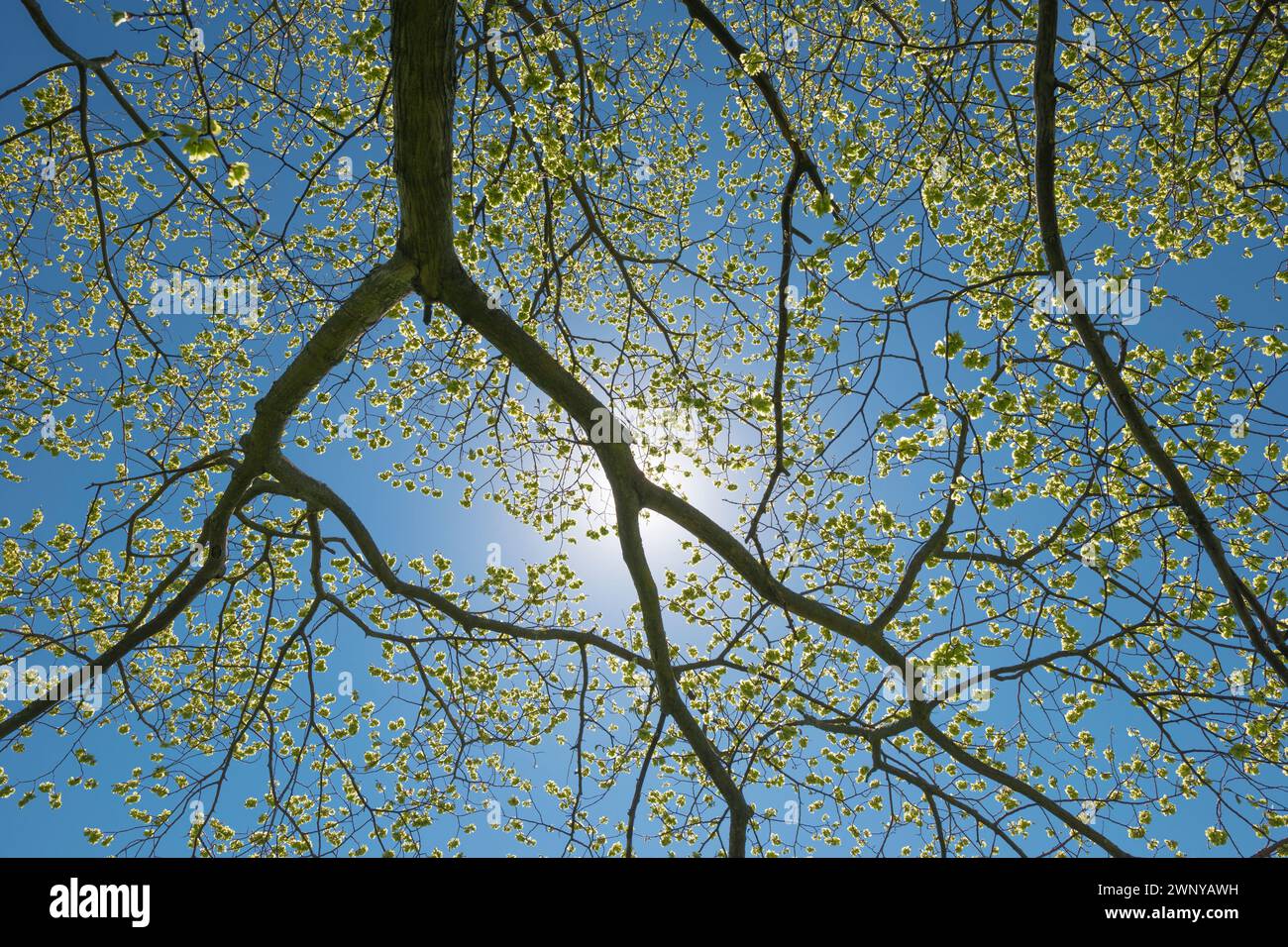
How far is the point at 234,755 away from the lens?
17.5 ft

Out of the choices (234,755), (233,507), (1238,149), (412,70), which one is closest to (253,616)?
(234,755)

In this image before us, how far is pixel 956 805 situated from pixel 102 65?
656 cm

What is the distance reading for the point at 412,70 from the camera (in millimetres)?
3449
